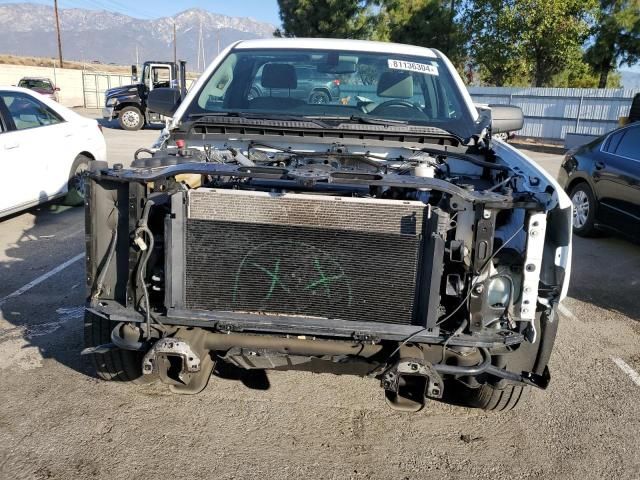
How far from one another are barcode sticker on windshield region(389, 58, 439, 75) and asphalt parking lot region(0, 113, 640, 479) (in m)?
2.27

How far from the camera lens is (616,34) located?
23703 mm

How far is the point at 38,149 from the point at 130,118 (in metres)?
14.5

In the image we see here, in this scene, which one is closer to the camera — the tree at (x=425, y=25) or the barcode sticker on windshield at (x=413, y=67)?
the barcode sticker on windshield at (x=413, y=67)

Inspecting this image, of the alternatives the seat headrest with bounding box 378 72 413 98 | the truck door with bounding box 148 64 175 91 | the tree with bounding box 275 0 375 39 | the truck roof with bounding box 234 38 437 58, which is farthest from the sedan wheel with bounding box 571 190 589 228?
the tree with bounding box 275 0 375 39

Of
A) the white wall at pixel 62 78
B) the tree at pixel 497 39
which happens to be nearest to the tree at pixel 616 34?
the tree at pixel 497 39

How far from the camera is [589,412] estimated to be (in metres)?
3.50

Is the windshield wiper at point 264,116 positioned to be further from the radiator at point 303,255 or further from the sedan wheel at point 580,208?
the sedan wheel at point 580,208

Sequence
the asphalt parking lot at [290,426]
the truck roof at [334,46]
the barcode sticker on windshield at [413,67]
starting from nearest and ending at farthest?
the asphalt parking lot at [290,426], the barcode sticker on windshield at [413,67], the truck roof at [334,46]

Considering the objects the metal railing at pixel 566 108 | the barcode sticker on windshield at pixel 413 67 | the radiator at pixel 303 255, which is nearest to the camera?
the radiator at pixel 303 255

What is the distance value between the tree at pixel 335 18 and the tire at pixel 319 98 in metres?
31.8

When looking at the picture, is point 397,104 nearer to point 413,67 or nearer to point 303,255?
point 413,67

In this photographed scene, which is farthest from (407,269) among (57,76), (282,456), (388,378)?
(57,76)

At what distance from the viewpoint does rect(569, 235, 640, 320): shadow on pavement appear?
5469 millimetres

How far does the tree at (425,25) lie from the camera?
1166 inches
